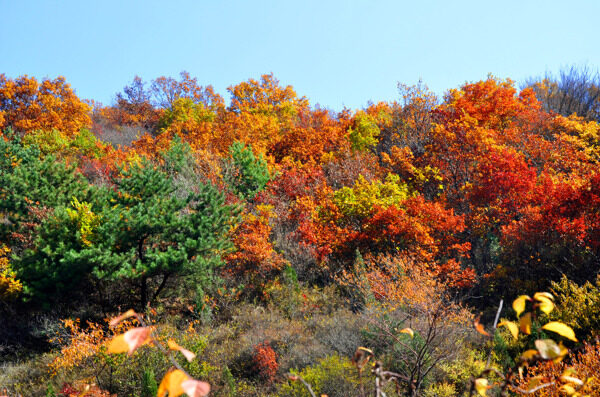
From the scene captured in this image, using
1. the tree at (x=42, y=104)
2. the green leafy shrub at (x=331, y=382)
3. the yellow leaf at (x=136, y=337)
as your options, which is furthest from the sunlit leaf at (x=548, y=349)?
the tree at (x=42, y=104)

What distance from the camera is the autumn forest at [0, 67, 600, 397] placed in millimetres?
11938

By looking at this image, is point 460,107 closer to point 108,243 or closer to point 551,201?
point 551,201

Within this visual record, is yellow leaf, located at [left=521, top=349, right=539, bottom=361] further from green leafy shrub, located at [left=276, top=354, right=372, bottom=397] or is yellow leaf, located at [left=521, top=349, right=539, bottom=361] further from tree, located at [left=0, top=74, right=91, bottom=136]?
tree, located at [left=0, top=74, right=91, bottom=136]

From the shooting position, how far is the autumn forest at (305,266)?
1194 centimetres

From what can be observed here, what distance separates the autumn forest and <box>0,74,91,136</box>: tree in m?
13.1

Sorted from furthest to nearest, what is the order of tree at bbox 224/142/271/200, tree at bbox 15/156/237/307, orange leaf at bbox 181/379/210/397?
1. tree at bbox 224/142/271/200
2. tree at bbox 15/156/237/307
3. orange leaf at bbox 181/379/210/397

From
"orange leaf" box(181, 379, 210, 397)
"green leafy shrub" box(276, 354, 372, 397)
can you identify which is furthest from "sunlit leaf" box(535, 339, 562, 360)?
"green leafy shrub" box(276, 354, 372, 397)

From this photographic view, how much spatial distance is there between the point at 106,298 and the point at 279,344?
26.9 ft

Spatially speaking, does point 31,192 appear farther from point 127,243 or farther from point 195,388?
point 195,388

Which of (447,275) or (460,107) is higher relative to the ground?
(460,107)

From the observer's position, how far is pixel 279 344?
45.7 ft

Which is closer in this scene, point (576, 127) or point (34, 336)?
point (34, 336)

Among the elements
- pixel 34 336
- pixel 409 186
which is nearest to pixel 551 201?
pixel 409 186

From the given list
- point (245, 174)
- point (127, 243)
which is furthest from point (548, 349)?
point (245, 174)
